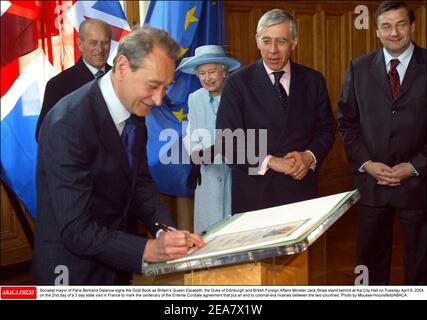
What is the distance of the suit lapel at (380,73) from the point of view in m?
2.30

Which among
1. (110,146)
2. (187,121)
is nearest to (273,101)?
(187,121)

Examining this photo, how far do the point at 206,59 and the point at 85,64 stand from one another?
16.8 inches

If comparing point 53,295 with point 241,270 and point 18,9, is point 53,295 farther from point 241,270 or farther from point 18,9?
point 18,9

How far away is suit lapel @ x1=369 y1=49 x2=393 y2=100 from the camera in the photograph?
2.30 metres

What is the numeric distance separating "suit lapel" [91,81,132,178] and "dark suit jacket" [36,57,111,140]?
0.48 meters

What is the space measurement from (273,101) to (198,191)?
0.43 meters

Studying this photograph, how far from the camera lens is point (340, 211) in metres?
1.24

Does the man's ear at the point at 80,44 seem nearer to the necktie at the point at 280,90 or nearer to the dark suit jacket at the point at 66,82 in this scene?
the dark suit jacket at the point at 66,82

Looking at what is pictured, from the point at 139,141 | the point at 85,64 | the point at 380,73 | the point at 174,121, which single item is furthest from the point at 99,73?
the point at 380,73

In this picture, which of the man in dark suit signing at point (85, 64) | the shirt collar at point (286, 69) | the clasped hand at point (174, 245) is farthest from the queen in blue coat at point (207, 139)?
the clasped hand at point (174, 245)

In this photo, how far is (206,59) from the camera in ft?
7.11

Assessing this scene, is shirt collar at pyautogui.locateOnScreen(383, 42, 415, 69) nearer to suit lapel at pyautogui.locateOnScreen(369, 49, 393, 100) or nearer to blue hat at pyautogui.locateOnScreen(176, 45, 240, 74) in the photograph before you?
suit lapel at pyautogui.locateOnScreen(369, 49, 393, 100)

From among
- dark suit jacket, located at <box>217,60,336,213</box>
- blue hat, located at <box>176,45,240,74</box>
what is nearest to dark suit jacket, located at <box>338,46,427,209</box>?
dark suit jacket, located at <box>217,60,336,213</box>

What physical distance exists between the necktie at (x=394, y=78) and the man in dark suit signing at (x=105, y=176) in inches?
42.6
